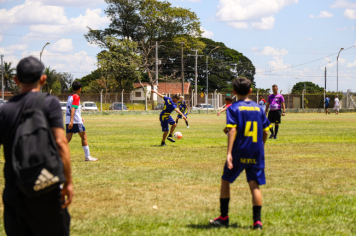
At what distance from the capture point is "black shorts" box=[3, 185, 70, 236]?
267cm

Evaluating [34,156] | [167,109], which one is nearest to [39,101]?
[34,156]

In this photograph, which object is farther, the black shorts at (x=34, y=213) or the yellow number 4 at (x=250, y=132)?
the yellow number 4 at (x=250, y=132)

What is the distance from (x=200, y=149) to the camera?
11461mm

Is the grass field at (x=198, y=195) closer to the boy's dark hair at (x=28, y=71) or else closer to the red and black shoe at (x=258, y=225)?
the red and black shoe at (x=258, y=225)

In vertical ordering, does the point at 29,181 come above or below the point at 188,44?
below

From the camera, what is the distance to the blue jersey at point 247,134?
4.16m

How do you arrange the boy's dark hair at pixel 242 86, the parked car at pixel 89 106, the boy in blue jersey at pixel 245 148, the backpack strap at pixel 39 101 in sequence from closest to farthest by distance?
the backpack strap at pixel 39 101
the boy in blue jersey at pixel 245 148
the boy's dark hair at pixel 242 86
the parked car at pixel 89 106

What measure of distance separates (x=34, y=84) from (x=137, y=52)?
189 ft

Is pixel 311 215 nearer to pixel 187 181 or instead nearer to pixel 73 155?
pixel 187 181

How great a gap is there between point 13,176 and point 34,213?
12.0 inches

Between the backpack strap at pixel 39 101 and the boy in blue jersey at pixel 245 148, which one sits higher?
the backpack strap at pixel 39 101

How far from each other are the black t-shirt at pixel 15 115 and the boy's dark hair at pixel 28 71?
0.10 m

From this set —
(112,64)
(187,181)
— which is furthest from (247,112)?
(112,64)

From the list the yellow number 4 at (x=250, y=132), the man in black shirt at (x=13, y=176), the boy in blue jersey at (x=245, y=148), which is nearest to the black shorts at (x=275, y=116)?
the boy in blue jersey at (x=245, y=148)
